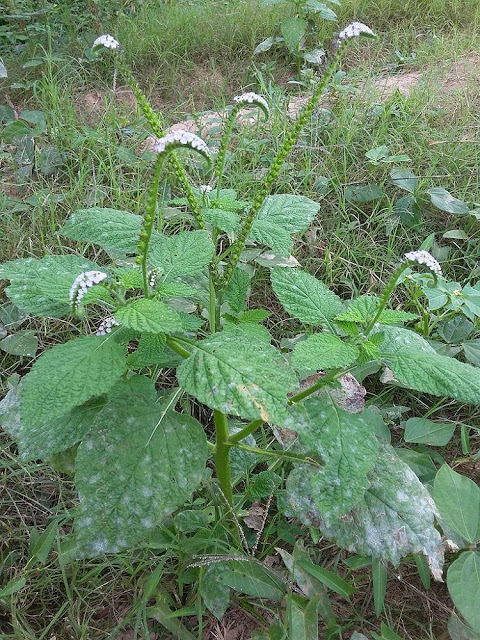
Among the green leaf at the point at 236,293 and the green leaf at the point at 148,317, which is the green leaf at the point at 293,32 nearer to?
the green leaf at the point at 236,293

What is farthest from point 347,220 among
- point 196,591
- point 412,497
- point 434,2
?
point 434,2

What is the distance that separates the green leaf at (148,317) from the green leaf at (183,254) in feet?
0.47

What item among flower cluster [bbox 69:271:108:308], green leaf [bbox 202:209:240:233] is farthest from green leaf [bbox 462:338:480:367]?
flower cluster [bbox 69:271:108:308]

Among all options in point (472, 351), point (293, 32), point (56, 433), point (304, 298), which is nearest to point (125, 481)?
point (56, 433)

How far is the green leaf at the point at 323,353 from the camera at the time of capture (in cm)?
112

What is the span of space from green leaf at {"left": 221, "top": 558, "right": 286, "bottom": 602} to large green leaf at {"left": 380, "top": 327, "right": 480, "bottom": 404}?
1.97 ft

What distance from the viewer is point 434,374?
1.16 meters

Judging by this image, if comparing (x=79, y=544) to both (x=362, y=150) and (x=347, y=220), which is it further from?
(x=362, y=150)

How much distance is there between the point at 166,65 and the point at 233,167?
116 cm

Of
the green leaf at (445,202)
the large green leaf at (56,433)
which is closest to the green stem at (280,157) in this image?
the large green leaf at (56,433)

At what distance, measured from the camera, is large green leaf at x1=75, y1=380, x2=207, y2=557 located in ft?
3.80

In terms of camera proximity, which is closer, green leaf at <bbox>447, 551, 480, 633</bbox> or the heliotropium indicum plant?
the heliotropium indicum plant

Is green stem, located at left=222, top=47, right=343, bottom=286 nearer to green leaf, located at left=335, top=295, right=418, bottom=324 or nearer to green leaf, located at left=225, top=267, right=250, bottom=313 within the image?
green leaf, located at left=225, top=267, right=250, bottom=313

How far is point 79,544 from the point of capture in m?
1.18
